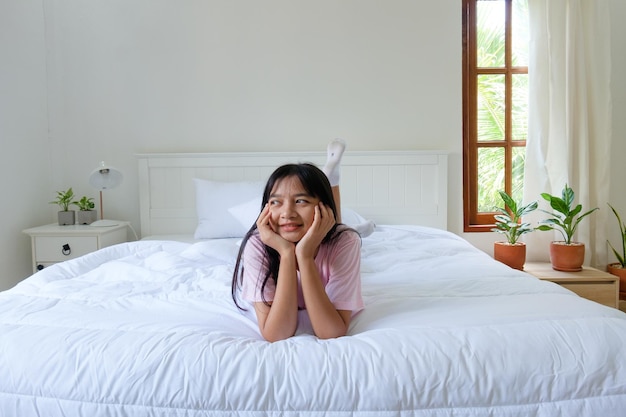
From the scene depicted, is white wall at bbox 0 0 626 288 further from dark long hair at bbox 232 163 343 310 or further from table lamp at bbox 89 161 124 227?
dark long hair at bbox 232 163 343 310

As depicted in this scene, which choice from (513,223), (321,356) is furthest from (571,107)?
(321,356)

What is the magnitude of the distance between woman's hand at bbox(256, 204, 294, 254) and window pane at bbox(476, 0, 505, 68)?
2.47m

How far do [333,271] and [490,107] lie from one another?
2.39 meters

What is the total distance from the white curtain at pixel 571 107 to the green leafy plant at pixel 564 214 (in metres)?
0.11

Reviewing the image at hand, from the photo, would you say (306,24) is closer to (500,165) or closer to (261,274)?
(500,165)

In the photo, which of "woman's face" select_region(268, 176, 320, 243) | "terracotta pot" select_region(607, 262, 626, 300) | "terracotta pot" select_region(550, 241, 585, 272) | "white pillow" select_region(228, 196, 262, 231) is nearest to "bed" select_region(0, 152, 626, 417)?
"woman's face" select_region(268, 176, 320, 243)

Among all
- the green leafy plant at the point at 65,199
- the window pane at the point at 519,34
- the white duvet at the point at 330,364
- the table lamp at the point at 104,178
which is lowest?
the white duvet at the point at 330,364

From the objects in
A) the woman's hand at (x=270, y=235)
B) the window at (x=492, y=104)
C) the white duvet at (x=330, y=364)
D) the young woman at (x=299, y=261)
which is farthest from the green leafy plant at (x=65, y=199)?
the window at (x=492, y=104)

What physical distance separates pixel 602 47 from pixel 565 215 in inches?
44.2

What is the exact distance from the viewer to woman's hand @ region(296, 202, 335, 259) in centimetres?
106

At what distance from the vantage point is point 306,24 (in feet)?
9.56

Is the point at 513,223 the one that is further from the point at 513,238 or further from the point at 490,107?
the point at 490,107

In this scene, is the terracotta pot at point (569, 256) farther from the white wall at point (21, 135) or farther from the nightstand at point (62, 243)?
the white wall at point (21, 135)

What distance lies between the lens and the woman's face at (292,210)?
43.4 inches
